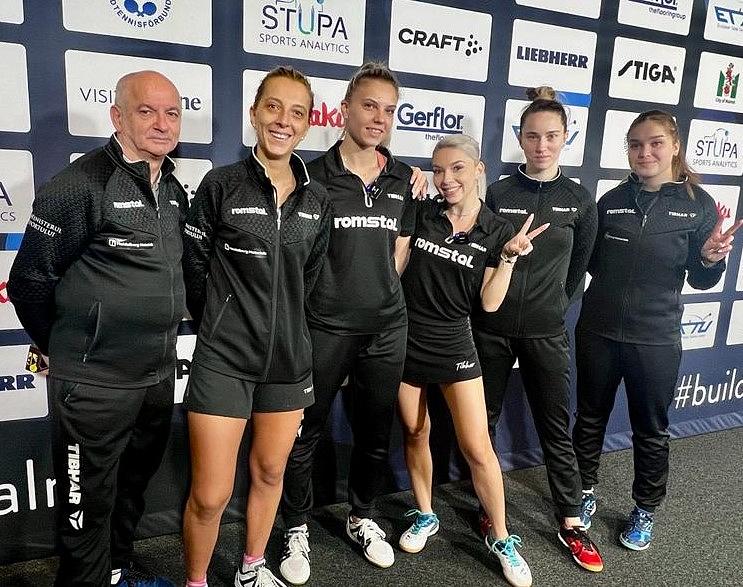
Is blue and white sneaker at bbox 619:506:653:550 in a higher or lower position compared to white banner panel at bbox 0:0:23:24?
lower

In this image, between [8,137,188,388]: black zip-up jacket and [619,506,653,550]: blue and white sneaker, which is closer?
[8,137,188,388]: black zip-up jacket

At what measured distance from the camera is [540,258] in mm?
2113

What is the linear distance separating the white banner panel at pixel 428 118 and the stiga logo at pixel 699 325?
163cm

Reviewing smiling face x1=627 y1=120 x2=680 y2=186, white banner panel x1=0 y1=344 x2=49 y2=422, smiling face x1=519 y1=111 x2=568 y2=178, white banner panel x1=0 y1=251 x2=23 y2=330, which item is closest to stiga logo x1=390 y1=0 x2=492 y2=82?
smiling face x1=519 y1=111 x2=568 y2=178

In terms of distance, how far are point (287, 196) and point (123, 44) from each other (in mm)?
814

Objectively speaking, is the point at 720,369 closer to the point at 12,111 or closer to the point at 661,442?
the point at 661,442

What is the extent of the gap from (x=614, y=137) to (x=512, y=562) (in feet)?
6.30

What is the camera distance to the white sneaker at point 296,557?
2016 millimetres

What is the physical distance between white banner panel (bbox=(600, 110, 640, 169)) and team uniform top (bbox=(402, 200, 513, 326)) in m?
1.16

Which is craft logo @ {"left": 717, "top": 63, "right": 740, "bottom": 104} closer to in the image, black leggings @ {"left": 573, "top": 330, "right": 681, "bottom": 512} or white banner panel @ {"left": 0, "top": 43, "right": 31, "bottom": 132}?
black leggings @ {"left": 573, "top": 330, "right": 681, "bottom": 512}

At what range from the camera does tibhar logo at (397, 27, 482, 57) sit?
7.67 feet

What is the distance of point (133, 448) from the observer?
68.7 inches

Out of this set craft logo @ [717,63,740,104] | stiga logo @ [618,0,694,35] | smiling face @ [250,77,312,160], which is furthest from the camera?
craft logo @ [717,63,740,104]

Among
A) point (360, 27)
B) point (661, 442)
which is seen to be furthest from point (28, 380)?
point (661, 442)
